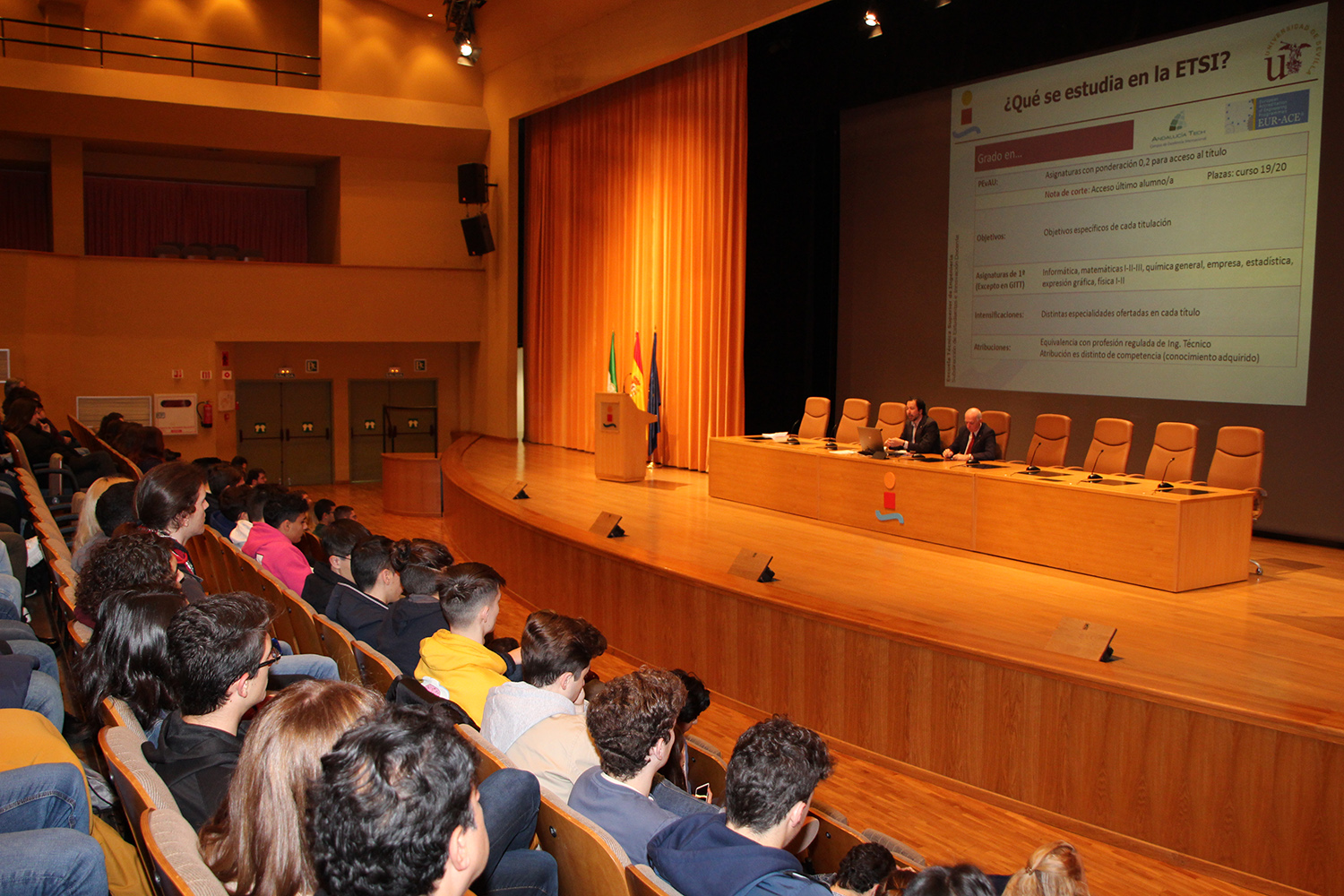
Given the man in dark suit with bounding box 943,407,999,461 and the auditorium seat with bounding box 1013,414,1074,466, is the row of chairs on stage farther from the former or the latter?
the man in dark suit with bounding box 943,407,999,461

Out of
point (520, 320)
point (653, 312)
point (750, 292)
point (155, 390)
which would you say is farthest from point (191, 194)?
point (750, 292)

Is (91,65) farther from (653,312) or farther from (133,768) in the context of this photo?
(133,768)

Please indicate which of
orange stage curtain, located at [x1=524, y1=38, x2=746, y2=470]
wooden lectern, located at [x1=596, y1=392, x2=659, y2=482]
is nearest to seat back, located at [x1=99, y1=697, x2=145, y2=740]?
wooden lectern, located at [x1=596, y1=392, x2=659, y2=482]

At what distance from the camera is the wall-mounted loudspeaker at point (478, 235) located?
43.2ft

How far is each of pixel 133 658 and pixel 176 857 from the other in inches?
35.3

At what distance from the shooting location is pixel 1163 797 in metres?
3.77

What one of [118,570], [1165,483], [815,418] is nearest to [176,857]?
[118,570]

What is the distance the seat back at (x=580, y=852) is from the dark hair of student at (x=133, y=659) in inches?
34.3

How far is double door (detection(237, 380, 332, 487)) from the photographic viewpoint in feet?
44.1

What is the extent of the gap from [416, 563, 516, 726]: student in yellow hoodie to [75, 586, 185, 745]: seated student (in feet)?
3.06

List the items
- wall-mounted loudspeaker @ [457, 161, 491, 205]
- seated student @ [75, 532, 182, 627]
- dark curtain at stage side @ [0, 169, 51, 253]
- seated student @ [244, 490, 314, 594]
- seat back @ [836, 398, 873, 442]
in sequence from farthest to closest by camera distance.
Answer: dark curtain at stage side @ [0, 169, 51, 253], wall-mounted loudspeaker @ [457, 161, 491, 205], seat back @ [836, 398, 873, 442], seated student @ [244, 490, 314, 594], seated student @ [75, 532, 182, 627]

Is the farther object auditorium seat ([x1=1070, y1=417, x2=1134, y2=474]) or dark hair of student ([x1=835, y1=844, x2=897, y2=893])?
auditorium seat ([x1=1070, y1=417, x2=1134, y2=474])

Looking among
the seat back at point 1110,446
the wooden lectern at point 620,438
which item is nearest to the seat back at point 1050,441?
the seat back at point 1110,446

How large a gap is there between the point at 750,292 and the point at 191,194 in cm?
878
